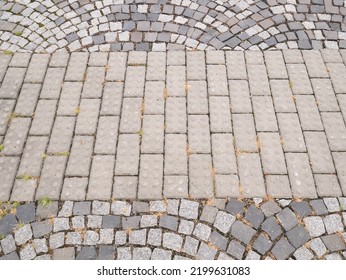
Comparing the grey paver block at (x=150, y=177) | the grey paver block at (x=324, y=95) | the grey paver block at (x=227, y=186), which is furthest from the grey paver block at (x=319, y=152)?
the grey paver block at (x=150, y=177)

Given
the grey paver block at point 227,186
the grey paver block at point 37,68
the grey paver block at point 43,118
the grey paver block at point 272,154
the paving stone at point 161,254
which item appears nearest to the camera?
the paving stone at point 161,254

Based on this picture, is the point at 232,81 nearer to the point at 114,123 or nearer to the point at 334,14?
the point at 114,123

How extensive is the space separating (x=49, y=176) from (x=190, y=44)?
297 centimetres

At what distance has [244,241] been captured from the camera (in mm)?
3807

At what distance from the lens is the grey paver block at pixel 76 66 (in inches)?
207

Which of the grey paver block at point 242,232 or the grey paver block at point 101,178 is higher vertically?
the grey paver block at point 101,178

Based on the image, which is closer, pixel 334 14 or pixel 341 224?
pixel 341 224

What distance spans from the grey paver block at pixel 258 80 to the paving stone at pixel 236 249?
2.23m

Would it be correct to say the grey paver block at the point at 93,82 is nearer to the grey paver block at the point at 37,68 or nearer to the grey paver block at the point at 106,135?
the grey paver block at the point at 106,135

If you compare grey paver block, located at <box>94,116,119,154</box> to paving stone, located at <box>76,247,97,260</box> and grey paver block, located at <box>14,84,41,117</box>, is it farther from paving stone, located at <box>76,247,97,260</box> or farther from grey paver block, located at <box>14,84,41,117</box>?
paving stone, located at <box>76,247,97,260</box>

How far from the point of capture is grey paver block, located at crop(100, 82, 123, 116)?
4859 millimetres

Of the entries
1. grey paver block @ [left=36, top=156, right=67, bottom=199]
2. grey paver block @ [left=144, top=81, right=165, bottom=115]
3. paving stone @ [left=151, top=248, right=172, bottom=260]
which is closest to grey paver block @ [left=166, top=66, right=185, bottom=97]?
grey paver block @ [left=144, top=81, right=165, bottom=115]

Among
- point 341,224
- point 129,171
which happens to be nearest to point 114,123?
point 129,171

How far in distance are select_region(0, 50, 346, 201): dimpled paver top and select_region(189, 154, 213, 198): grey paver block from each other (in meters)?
0.01
